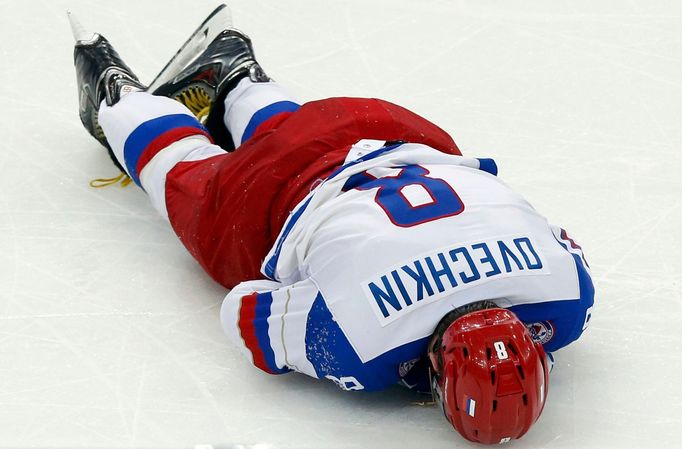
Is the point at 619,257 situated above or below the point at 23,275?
Answer: below

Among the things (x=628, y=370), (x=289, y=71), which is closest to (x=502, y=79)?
(x=289, y=71)

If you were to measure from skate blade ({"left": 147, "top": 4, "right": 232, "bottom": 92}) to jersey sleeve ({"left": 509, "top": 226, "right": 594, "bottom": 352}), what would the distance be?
133 cm

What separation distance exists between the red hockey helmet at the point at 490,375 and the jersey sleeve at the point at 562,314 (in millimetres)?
133

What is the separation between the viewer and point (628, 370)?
2863 millimetres

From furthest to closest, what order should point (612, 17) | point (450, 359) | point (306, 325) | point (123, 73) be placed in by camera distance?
point (612, 17)
point (123, 73)
point (306, 325)
point (450, 359)

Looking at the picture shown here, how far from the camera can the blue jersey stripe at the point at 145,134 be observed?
3314 mm

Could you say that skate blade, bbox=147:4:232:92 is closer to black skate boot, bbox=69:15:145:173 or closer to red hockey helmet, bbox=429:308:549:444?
black skate boot, bbox=69:15:145:173

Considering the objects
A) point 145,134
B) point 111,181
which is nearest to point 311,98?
point 111,181

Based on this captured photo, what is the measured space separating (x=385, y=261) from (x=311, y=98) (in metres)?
1.82

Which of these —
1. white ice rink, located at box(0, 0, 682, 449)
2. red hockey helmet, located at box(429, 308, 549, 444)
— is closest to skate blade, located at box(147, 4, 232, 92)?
white ice rink, located at box(0, 0, 682, 449)

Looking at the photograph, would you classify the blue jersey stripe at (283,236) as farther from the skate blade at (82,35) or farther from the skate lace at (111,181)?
the skate blade at (82,35)

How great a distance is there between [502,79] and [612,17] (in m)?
0.72

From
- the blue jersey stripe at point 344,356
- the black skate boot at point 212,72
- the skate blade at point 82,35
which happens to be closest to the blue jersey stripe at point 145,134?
the black skate boot at point 212,72

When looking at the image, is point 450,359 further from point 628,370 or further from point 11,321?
point 11,321
